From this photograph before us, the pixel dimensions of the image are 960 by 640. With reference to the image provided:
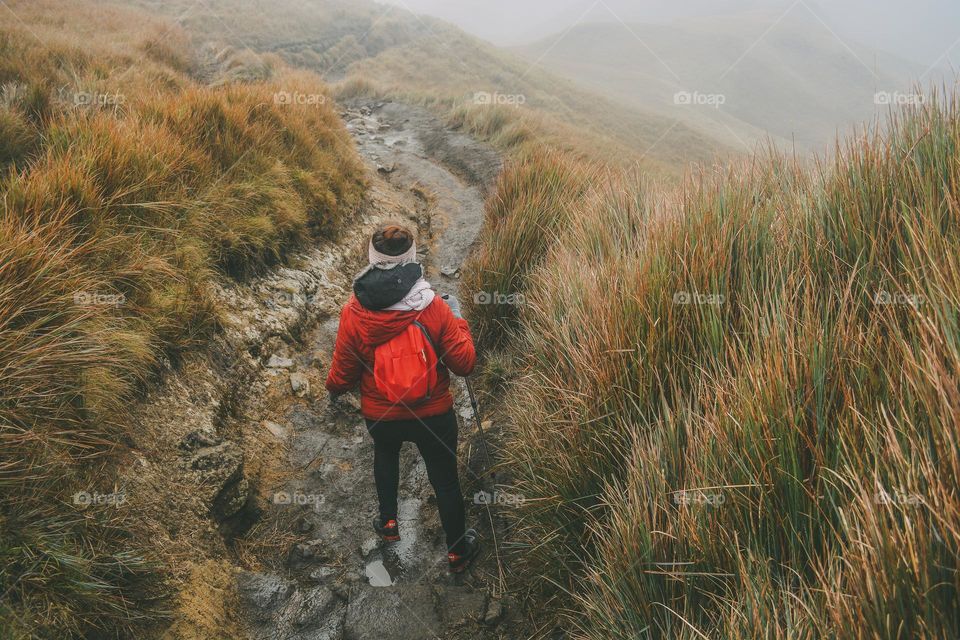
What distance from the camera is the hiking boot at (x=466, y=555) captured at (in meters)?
3.30

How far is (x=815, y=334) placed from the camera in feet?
6.51

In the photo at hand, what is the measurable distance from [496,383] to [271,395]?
6.94 ft

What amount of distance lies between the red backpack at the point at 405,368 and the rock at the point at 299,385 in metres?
1.83

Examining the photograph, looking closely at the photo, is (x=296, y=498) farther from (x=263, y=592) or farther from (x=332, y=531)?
(x=263, y=592)

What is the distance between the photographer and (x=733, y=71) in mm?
108438

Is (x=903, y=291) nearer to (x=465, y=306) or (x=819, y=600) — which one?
(x=819, y=600)

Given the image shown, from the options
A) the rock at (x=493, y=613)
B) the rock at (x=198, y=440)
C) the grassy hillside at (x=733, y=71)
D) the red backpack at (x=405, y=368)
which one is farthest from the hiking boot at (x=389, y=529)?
the grassy hillside at (x=733, y=71)

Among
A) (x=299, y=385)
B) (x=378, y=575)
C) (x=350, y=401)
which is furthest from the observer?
(x=350, y=401)

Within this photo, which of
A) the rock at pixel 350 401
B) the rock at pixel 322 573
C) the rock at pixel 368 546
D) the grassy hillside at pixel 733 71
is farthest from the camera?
the grassy hillside at pixel 733 71

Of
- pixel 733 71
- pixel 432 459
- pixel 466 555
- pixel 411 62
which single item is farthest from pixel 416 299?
pixel 733 71

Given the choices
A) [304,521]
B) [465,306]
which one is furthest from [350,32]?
[304,521]

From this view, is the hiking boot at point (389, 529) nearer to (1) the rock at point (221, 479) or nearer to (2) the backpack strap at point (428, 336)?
(1) the rock at point (221, 479)

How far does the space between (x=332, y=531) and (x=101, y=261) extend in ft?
8.18

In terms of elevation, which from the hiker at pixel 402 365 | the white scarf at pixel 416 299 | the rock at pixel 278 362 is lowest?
the rock at pixel 278 362
